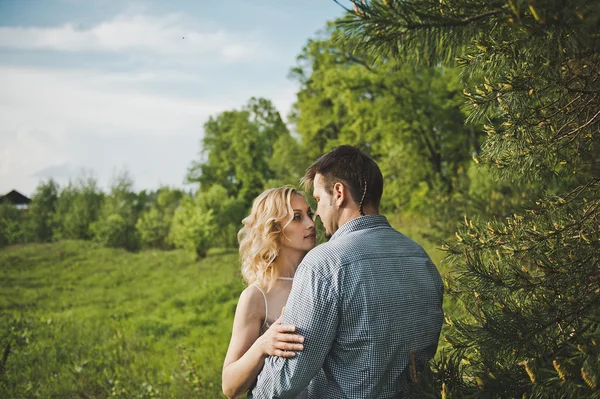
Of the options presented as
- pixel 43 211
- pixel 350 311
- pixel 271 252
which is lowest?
pixel 350 311

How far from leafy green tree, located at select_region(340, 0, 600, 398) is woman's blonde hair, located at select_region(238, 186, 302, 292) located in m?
1.25

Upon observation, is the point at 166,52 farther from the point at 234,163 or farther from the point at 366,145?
the point at 234,163

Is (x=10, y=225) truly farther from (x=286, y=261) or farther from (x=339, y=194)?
(x=339, y=194)

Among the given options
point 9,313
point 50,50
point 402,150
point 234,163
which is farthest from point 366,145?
point 234,163

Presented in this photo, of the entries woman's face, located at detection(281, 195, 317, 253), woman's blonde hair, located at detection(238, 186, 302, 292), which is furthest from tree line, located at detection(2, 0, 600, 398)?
woman's blonde hair, located at detection(238, 186, 302, 292)

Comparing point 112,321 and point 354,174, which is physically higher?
point 354,174

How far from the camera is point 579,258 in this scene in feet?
7.19

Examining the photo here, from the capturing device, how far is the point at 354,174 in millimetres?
2555

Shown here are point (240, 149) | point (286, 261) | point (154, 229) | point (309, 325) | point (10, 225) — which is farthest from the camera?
point (240, 149)

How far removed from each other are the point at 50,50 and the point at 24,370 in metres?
11.7

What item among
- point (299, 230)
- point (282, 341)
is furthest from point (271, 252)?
point (282, 341)

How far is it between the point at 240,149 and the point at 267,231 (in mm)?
33016

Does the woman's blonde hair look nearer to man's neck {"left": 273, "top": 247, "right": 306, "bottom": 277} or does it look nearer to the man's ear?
man's neck {"left": 273, "top": 247, "right": 306, "bottom": 277}

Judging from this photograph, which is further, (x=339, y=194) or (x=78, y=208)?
(x=78, y=208)
